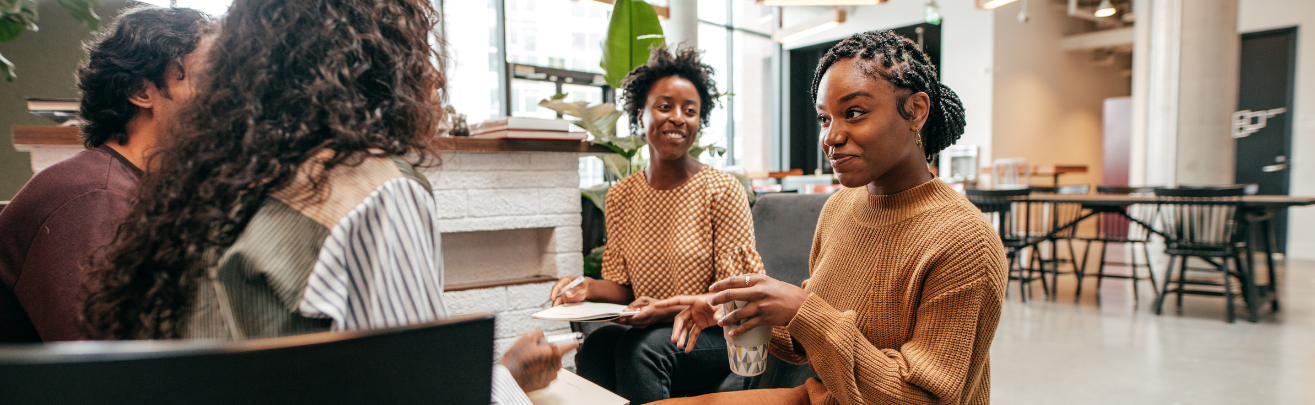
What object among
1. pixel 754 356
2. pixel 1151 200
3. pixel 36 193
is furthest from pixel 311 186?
pixel 1151 200

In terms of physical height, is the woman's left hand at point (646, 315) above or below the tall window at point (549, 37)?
below

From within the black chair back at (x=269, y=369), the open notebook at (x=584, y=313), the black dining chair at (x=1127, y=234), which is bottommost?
the black dining chair at (x=1127, y=234)

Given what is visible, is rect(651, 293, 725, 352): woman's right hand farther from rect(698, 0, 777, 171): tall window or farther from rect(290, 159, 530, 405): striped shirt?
rect(698, 0, 777, 171): tall window

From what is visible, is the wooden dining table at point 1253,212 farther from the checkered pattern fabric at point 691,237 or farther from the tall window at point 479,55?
the tall window at point 479,55

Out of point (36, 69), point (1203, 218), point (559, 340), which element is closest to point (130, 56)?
point (559, 340)

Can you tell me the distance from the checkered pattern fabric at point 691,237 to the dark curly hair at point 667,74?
29 cm

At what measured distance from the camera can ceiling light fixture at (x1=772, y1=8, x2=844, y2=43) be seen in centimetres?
872

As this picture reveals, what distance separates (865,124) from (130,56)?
134cm

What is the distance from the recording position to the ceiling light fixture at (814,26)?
8719 mm

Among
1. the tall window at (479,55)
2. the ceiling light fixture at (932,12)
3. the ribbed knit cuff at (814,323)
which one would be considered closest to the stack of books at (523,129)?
the ribbed knit cuff at (814,323)

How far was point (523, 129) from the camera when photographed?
2.35 meters

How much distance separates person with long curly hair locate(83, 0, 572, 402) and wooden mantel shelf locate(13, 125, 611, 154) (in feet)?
2.35

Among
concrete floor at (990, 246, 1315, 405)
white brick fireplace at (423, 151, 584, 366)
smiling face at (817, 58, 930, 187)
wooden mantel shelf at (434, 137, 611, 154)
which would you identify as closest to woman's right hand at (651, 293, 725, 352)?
smiling face at (817, 58, 930, 187)

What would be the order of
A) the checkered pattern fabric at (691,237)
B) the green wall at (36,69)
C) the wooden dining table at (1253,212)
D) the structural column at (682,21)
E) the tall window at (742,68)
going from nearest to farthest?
the checkered pattern fabric at (691,237)
the green wall at (36,69)
the wooden dining table at (1253,212)
the structural column at (682,21)
the tall window at (742,68)
